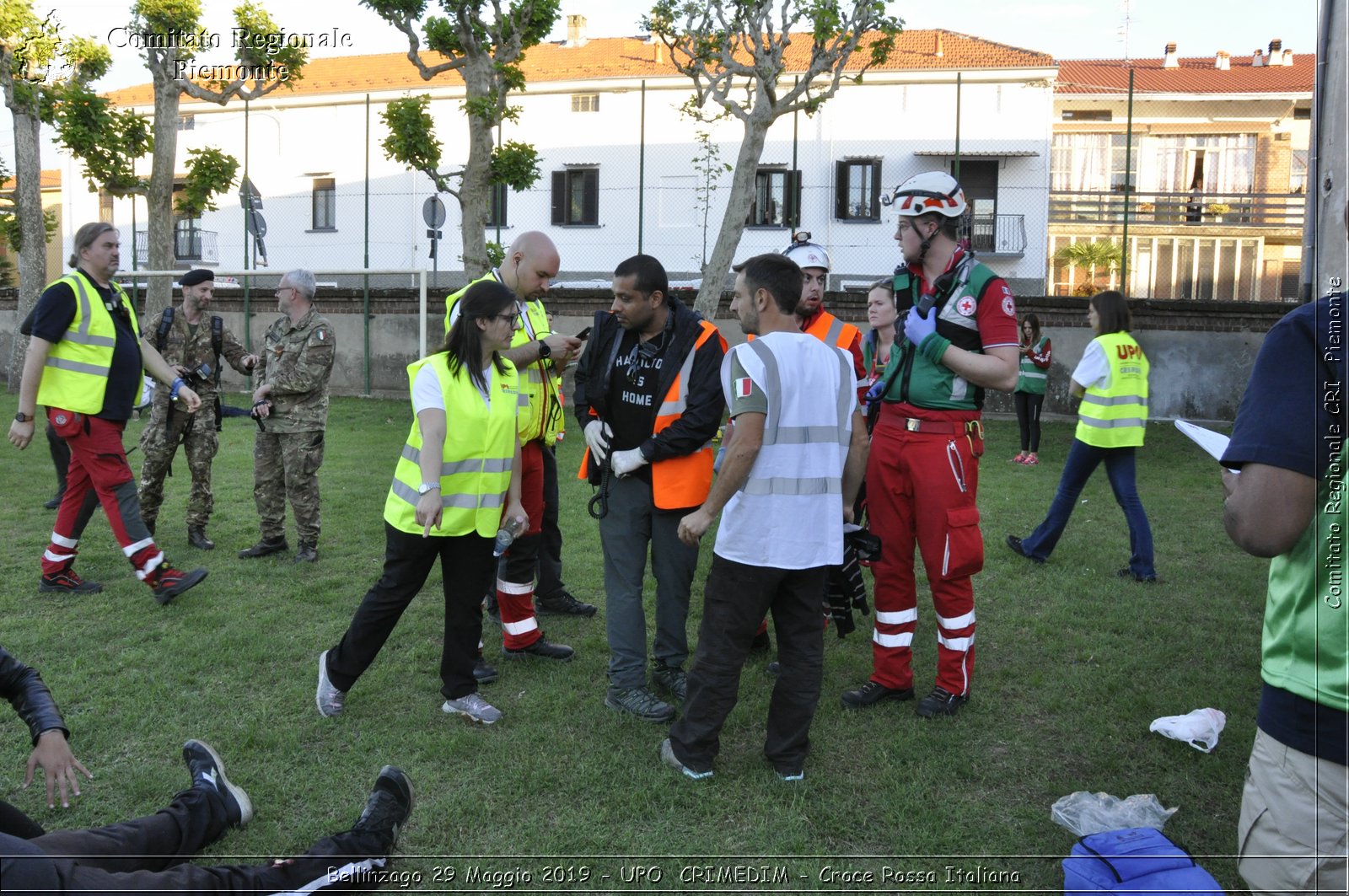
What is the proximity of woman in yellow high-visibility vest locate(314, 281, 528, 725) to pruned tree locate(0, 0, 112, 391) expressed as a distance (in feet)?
55.5

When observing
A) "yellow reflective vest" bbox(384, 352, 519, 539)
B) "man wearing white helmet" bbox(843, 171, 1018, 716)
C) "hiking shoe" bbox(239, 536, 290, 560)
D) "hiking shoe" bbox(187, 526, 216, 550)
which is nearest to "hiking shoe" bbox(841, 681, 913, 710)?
"man wearing white helmet" bbox(843, 171, 1018, 716)

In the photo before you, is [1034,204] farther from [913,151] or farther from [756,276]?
[756,276]

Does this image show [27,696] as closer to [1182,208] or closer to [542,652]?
[542,652]

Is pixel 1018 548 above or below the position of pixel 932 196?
below

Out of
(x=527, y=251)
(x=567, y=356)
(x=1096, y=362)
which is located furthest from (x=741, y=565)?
(x=1096, y=362)

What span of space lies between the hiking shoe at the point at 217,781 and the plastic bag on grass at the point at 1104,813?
9.29 ft

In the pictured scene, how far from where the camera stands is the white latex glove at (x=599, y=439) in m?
4.75

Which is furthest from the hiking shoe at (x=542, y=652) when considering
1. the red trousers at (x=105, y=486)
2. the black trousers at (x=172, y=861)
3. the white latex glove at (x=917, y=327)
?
the white latex glove at (x=917, y=327)

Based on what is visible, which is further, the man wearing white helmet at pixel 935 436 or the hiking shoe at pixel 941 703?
the hiking shoe at pixel 941 703

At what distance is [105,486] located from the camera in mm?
6047

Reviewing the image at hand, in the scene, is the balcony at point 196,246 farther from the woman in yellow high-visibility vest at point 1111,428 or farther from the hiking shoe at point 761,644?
the hiking shoe at point 761,644

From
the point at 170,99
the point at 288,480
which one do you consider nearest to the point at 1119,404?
the point at 288,480

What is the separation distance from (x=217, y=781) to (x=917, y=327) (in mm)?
3318

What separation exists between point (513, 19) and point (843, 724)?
1319 cm
